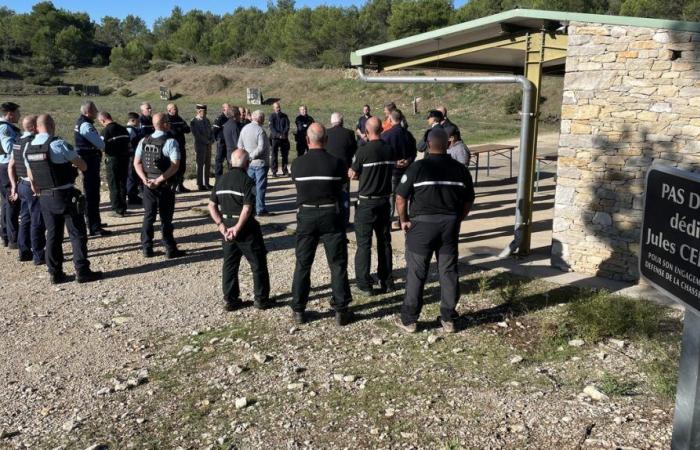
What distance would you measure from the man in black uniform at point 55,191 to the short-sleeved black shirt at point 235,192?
2.11m

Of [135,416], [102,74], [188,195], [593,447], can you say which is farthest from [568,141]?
[102,74]

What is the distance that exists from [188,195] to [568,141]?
7646mm

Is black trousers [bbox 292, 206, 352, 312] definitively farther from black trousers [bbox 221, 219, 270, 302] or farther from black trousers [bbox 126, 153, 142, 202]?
black trousers [bbox 126, 153, 142, 202]

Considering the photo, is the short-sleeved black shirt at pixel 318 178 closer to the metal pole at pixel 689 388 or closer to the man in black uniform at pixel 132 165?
the metal pole at pixel 689 388

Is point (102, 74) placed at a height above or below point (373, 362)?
above

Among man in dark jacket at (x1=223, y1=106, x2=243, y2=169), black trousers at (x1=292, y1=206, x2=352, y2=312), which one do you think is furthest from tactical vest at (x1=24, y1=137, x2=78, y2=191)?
man in dark jacket at (x1=223, y1=106, x2=243, y2=169)

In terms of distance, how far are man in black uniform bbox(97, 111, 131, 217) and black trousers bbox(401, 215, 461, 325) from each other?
5.98 metres

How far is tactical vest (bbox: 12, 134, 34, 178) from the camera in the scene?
23.0 ft

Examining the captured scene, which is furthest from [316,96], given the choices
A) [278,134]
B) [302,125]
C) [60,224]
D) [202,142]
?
[60,224]

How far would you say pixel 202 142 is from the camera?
1208 centimetres

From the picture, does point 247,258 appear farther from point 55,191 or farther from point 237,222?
point 55,191

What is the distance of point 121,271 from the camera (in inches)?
294

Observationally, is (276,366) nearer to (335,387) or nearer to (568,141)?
(335,387)

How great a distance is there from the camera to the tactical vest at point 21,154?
7.01 metres
